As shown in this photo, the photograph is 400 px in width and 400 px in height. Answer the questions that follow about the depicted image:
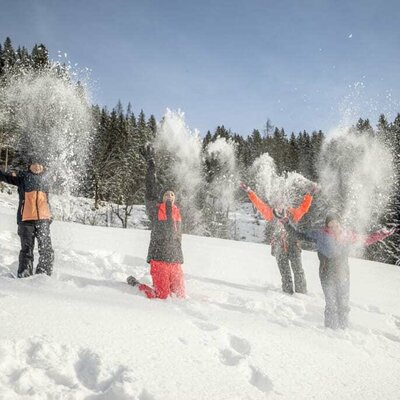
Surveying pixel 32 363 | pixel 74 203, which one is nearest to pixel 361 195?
pixel 74 203

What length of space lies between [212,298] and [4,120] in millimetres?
38117

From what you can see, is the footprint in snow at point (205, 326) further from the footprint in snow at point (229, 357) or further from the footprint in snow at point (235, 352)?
the footprint in snow at point (229, 357)

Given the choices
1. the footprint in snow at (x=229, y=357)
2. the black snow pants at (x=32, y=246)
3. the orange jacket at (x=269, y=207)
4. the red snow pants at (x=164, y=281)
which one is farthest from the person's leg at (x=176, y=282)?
the footprint in snow at (x=229, y=357)

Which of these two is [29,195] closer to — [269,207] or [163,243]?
[163,243]

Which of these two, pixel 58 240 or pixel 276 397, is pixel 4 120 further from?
pixel 276 397

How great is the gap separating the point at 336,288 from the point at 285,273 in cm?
179

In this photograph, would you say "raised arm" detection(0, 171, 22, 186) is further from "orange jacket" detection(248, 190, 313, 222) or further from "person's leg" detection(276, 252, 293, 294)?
"person's leg" detection(276, 252, 293, 294)

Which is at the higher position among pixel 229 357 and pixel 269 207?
pixel 269 207

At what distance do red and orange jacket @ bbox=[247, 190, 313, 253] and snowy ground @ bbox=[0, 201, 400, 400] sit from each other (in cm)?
109

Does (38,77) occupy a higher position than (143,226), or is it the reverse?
(38,77)

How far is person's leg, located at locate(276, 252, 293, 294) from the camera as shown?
7.25 metres

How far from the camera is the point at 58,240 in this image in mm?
9617

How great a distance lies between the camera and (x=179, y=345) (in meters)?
3.58

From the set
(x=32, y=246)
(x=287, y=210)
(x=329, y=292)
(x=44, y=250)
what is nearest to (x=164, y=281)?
(x=44, y=250)
